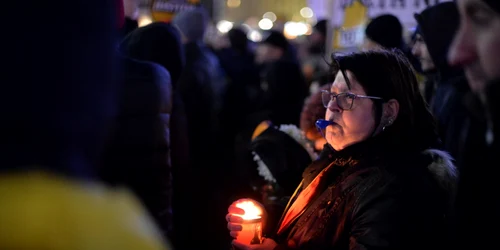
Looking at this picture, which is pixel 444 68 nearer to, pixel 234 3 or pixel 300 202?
pixel 300 202

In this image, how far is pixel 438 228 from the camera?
213 cm

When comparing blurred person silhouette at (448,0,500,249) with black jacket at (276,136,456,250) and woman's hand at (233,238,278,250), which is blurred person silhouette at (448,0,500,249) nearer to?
black jacket at (276,136,456,250)

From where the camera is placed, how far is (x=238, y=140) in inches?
209

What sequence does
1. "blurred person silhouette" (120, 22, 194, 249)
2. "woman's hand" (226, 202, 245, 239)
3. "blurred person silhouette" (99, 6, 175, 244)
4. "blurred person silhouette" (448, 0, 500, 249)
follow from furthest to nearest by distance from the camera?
"blurred person silhouette" (120, 22, 194, 249), "woman's hand" (226, 202, 245, 239), "blurred person silhouette" (99, 6, 175, 244), "blurred person silhouette" (448, 0, 500, 249)

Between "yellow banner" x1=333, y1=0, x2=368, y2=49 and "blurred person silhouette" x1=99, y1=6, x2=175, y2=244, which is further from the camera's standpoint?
"yellow banner" x1=333, y1=0, x2=368, y2=49

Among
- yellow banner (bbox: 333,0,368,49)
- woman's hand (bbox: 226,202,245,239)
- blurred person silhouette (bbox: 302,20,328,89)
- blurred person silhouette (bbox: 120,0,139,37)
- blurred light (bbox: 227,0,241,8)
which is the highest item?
blurred person silhouette (bbox: 120,0,139,37)

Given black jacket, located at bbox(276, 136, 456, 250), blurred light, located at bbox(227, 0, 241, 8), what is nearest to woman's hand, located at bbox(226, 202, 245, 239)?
black jacket, located at bbox(276, 136, 456, 250)

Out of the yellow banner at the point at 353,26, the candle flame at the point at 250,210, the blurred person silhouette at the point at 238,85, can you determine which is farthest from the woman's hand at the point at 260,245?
the blurred person silhouette at the point at 238,85

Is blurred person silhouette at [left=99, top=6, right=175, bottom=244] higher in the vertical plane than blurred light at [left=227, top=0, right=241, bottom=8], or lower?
higher

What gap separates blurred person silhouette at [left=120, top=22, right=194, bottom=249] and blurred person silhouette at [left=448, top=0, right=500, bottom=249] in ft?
7.32

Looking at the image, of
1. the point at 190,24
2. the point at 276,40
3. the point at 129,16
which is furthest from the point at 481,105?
the point at 276,40

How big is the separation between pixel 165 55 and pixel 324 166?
4.40 ft

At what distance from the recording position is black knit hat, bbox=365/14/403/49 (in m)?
4.68

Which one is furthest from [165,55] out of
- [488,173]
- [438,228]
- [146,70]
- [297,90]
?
[297,90]
